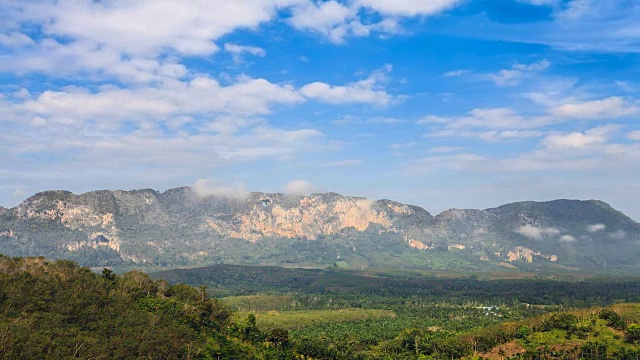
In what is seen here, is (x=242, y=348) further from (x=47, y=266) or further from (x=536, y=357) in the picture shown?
(x=536, y=357)

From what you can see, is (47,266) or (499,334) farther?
(499,334)

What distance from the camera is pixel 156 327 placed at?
114 m

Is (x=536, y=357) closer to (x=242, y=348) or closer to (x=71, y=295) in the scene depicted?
(x=242, y=348)

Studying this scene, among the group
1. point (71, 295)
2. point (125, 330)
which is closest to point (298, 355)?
point (125, 330)

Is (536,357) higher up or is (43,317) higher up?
(43,317)

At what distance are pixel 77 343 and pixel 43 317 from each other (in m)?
12.7

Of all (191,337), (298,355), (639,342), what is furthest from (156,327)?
(639,342)

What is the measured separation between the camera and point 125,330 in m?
105

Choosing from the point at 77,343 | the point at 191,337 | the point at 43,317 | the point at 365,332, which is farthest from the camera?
the point at 365,332

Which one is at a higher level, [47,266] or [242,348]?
[47,266]

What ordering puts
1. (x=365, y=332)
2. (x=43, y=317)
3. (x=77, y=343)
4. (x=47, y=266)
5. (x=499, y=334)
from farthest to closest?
1. (x=365, y=332)
2. (x=499, y=334)
3. (x=47, y=266)
4. (x=43, y=317)
5. (x=77, y=343)

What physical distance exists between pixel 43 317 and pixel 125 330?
1549 centimetres

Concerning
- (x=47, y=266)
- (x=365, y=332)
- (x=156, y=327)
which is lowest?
(x=365, y=332)

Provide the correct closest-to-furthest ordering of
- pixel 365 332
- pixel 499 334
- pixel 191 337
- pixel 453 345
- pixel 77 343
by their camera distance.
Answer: pixel 77 343 → pixel 191 337 → pixel 453 345 → pixel 499 334 → pixel 365 332
